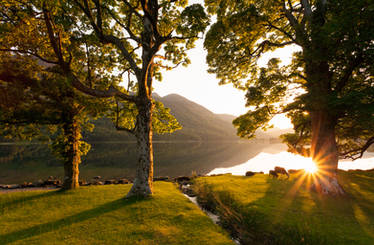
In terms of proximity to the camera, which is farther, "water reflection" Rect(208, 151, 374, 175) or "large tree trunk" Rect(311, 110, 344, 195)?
"water reflection" Rect(208, 151, 374, 175)

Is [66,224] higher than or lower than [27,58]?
lower

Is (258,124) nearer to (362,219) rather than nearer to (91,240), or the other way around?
(362,219)

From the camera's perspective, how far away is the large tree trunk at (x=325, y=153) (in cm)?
1366

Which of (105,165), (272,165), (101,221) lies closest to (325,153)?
(101,221)

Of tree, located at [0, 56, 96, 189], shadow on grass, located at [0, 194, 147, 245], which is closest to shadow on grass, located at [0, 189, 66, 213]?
tree, located at [0, 56, 96, 189]

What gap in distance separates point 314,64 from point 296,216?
38.8ft

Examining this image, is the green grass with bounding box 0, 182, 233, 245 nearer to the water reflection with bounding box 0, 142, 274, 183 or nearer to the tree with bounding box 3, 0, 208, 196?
the tree with bounding box 3, 0, 208, 196

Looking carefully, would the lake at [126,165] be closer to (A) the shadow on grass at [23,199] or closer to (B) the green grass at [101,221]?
Result: (A) the shadow on grass at [23,199]

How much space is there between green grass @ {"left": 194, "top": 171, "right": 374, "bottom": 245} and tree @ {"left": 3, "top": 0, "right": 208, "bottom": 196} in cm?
727

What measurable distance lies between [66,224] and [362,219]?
17220 mm

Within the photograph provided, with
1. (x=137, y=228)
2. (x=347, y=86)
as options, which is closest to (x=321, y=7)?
(x=347, y=86)

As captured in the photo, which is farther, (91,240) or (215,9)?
(215,9)

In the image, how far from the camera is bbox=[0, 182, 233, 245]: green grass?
7680mm

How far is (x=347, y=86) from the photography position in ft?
49.9
